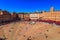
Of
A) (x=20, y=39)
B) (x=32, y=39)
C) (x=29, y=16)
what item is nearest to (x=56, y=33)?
(x=32, y=39)

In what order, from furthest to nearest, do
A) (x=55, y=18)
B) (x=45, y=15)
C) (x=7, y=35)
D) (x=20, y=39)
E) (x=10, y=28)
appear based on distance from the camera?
(x=45, y=15)
(x=55, y=18)
(x=10, y=28)
(x=7, y=35)
(x=20, y=39)

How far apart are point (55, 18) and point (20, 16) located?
52.9ft

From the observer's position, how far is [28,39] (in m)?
16.1

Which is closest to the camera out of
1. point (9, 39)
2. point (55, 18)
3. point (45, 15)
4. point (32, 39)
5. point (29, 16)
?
point (32, 39)

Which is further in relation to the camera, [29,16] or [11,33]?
[29,16]

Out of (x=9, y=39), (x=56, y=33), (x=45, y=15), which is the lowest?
(x=9, y=39)

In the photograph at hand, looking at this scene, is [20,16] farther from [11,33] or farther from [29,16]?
[11,33]

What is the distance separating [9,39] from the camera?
18891mm

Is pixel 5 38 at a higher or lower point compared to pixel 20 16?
lower

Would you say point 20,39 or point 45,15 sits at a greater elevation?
point 45,15

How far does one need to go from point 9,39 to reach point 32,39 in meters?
4.64

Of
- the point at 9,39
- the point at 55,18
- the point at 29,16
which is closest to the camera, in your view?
the point at 9,39

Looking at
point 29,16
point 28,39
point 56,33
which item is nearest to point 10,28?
point 28,39

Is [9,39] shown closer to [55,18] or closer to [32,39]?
[32,39]
